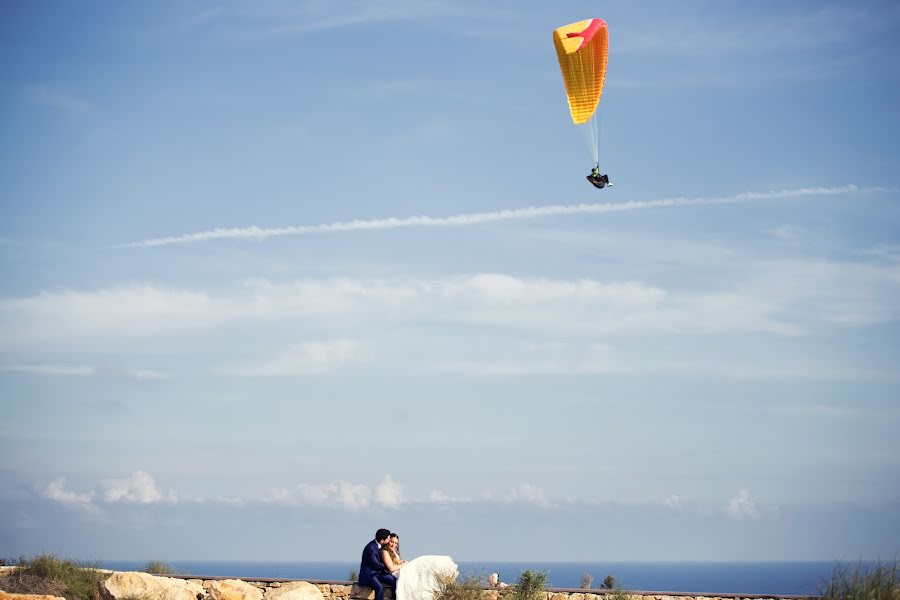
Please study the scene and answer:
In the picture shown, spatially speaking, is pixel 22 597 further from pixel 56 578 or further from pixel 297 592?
pixel 297 592

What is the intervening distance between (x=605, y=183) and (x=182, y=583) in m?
12.5

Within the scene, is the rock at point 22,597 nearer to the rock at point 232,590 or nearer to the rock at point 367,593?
the rock at point 232,590

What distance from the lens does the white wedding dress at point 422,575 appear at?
17344mm

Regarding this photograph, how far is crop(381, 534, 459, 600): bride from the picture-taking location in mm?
17344

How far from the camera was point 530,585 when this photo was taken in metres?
18.3

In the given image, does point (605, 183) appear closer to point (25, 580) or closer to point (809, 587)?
point (809, 587)

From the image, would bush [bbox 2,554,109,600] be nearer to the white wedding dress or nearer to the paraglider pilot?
the white wedding dress

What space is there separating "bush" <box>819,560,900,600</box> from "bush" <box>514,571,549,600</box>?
4912 mm

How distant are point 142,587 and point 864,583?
13119 millimetres

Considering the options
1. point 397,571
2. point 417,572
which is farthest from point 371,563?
point 417,572

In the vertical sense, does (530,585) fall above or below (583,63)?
below

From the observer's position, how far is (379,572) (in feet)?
58.2

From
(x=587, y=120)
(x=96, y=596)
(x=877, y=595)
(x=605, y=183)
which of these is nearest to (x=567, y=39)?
(x=587, y=120)

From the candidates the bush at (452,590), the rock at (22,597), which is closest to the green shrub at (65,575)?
the rock at (22,597)
